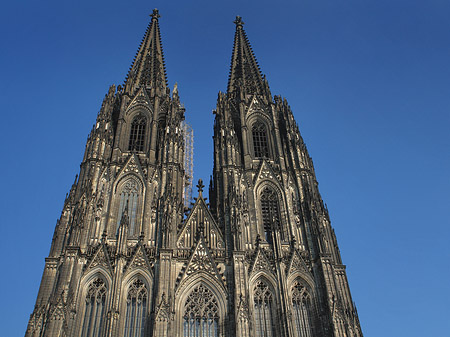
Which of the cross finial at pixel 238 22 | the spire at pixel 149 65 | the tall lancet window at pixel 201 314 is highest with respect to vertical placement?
the cross finial at pixel 238 22

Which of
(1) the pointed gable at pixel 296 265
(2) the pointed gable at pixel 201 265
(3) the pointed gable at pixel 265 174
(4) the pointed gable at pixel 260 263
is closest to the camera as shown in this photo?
(2) the pointed gable at pixel 201 265

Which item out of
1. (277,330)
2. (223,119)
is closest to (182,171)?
(223,119)

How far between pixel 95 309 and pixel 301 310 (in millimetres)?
11880

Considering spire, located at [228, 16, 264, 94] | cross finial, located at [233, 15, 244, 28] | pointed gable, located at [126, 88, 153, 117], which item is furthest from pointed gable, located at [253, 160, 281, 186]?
cross finial, located at [233, 15, 244, 28]

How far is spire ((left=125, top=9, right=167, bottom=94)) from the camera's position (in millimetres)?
40156

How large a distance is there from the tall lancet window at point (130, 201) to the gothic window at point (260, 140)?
391 inches

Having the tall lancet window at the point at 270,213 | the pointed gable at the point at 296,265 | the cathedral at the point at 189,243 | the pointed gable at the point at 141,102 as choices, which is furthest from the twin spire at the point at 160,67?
the pointed gable at the point at 296,265

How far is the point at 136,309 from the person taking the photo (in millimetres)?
25562

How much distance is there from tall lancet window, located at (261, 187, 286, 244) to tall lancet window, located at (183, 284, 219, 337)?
588 centimetres

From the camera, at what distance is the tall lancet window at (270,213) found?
30.0 meters

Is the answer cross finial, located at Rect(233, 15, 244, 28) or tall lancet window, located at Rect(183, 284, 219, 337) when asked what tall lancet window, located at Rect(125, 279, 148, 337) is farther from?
cross finial, located at Rect(233, 15, 244, 28)

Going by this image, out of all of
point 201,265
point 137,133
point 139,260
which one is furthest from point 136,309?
point 137,133

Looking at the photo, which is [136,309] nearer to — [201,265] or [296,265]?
[201,265]

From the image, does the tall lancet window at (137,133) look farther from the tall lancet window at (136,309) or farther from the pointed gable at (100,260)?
the tall lancet window at (136,309)
